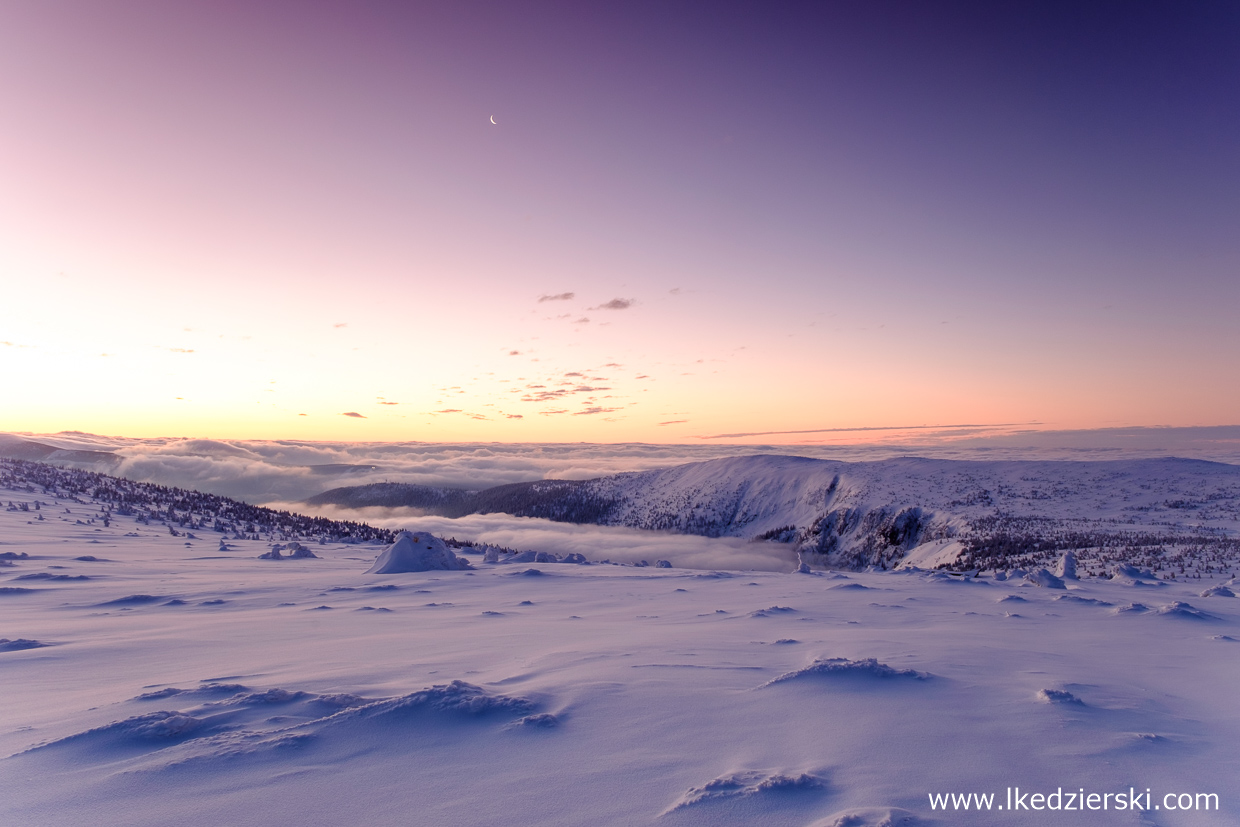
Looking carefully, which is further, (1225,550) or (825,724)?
(1225,550)

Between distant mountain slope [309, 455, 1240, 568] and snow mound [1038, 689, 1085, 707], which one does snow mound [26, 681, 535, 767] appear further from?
distant mountain slope [309, 455, 1240, 568]

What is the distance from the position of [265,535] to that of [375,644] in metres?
18.9

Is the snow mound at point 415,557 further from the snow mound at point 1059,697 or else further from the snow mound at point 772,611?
the snow mound at point 1059,697

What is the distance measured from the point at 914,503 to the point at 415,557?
94478mm

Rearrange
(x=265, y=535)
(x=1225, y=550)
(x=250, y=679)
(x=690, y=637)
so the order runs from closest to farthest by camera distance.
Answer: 1. (x=250, y=679)
2. (x=690, y=637)
3. (x=265, y=535)
4. (x=1225, y=550)

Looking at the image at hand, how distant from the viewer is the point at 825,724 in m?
3.92

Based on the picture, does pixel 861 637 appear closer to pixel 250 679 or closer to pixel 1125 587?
pixel 250 679

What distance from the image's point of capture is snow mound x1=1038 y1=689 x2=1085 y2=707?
444cm

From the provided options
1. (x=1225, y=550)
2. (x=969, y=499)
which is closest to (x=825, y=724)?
(x=1225, y=550)

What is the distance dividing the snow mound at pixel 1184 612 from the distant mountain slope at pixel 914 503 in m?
33.7

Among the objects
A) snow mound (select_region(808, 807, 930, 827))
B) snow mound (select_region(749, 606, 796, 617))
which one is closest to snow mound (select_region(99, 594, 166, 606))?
snow mound (select_region(749, 606, 796, 617))

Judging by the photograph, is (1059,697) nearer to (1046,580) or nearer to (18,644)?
(18,644)

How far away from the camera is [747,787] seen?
2957 mm

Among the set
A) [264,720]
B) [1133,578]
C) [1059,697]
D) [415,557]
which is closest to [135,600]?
[415,557]
